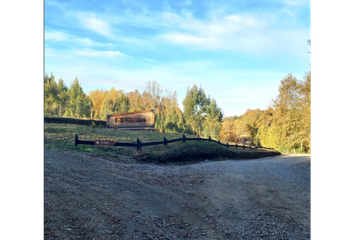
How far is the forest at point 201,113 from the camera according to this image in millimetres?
21812

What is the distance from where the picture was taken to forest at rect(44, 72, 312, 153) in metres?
21.8

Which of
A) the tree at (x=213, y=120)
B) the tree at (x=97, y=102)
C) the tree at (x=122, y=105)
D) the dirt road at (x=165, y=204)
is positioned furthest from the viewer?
the tree at (x=97, y=102)

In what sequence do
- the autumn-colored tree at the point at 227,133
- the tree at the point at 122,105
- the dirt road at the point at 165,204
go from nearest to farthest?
the dirt road at the point at 165,204 → the tree at the point at 122,105 → the autumn-colored tree at the point at 227,133

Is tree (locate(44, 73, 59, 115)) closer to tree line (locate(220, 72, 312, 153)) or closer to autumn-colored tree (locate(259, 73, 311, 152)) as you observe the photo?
tree line (locate(220, 72, 312, 153))

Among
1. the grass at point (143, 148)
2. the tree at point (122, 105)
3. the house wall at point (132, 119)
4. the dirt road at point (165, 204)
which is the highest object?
the tree at point (122, 105)

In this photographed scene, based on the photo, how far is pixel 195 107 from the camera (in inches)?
975

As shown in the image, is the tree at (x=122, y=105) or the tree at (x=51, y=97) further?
the tree at (x=51, y=97)

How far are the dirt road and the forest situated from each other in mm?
12004

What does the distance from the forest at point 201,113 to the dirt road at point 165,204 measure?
12.0 meters

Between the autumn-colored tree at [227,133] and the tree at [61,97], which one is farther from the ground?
the tree at [61,97]

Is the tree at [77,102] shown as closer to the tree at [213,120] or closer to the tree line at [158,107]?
the tree line at [158,107]

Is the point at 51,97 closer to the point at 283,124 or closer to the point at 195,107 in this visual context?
the point at 195,107

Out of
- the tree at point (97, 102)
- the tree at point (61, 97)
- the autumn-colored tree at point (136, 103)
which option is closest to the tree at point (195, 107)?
the autumn-colored tree at point (136, 103)
